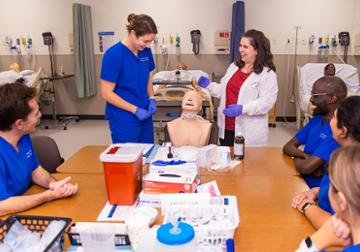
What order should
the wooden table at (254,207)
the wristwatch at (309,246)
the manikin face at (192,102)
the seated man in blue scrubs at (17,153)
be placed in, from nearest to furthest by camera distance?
1. the wristwatch at (309,246)
2. the wooden table at (254,207)
3. the seated man in blue scrubs at (17,153)
4. the manikin face at (192,102)

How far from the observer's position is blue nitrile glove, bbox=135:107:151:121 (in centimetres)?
234

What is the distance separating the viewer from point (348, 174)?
88 centimetres

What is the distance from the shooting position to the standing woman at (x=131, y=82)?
2.19 metres

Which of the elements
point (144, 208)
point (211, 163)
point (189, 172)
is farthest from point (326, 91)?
point (144, 208)

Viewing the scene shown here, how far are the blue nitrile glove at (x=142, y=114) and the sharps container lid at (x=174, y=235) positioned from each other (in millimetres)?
1456

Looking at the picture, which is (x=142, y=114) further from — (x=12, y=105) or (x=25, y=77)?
(x=25, y=77)

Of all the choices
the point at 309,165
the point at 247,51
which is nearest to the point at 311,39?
the point at 247,51

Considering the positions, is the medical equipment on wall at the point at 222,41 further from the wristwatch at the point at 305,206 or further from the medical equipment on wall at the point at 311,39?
the wristwatch at the point at 305,206

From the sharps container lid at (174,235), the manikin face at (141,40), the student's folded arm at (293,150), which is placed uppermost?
the manikin face at (141,40)

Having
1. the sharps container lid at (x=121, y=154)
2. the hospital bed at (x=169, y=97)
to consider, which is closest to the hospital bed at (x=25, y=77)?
the hospital bed at (x=169, y=97)

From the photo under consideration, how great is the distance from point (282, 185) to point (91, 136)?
3783 mm

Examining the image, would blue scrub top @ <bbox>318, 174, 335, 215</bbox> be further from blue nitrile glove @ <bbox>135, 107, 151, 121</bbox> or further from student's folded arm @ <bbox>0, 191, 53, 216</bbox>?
blue nitrile glove @ <bbox>135, 107, 151, 121</bbox>

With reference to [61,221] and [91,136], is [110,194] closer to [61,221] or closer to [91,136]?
[61,221]

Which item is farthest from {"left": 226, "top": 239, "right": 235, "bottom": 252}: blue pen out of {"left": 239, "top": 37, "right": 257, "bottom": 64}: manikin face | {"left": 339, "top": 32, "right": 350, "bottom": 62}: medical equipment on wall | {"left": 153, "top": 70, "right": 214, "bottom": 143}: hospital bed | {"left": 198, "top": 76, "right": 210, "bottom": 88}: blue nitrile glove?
{"left": 339, "top": 32, "right": 350, "bottom": 62}: medical equipment on wall
